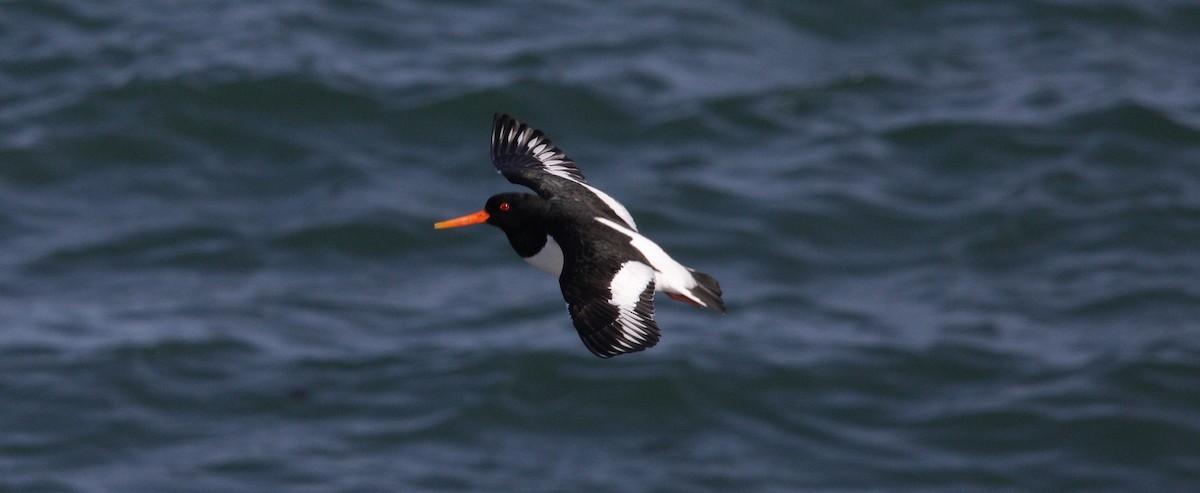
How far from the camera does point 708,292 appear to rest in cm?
809

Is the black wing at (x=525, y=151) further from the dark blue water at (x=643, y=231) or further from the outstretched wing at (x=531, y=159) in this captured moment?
the dark blue water at (x=643, y=231)

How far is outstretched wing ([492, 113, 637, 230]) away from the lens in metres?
9.02

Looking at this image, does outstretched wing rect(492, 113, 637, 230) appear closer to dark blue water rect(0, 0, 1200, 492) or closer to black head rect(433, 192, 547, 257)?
black head rect(433, 192, 547, 257)

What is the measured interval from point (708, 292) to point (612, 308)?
1.04 meters

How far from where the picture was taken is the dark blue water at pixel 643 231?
1345cm

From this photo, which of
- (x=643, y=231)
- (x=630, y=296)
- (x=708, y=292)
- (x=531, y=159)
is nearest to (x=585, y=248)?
(x=630, y=296)

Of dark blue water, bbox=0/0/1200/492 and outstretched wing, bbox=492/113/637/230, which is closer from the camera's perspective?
outstretched wing, bbox=492/113/637/230

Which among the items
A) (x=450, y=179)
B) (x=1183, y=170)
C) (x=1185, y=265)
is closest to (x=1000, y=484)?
(x=1185, y=265)

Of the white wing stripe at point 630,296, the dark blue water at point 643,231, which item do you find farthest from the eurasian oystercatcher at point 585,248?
the dark blue water at point 643,231

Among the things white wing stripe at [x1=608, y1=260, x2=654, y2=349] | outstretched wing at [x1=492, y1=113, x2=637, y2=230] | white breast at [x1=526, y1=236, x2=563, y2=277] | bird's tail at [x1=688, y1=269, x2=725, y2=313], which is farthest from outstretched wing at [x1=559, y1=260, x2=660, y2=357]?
outstretched wing at [x1=492, y1=113, x2=637, y2=230]

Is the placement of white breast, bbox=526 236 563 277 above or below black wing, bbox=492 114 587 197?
below

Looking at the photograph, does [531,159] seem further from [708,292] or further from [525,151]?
Result: [708,292]

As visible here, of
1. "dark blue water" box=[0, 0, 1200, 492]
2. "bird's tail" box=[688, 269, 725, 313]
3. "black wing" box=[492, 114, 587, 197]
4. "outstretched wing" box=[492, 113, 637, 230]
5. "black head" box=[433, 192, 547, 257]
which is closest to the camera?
"bird's tail" box=[688, 269, 725, 313]

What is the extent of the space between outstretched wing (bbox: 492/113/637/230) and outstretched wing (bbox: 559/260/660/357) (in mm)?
1479
